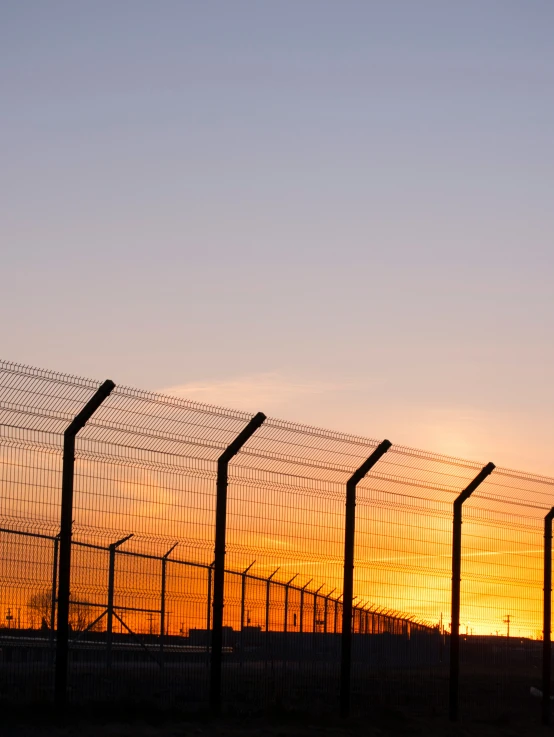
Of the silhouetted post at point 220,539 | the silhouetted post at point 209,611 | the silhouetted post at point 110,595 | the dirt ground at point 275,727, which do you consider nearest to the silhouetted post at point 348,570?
the dirt ground at point 275,727

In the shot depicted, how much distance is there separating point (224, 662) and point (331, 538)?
2.09 metres

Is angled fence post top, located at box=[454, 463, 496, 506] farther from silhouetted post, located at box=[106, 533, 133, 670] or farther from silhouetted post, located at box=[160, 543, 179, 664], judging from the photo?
silhouetted post, located at box=[106, 533, 133, 670]

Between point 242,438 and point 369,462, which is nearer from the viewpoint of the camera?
point 242,438

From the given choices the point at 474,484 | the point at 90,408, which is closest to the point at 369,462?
the point at 474,484

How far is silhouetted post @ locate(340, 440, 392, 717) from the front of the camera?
50.0 feet

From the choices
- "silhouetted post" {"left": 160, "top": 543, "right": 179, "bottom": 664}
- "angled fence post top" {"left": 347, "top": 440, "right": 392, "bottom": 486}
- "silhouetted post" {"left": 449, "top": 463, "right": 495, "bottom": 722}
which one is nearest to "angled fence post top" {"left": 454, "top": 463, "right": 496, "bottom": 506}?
"silhouetted post" {"left": 449, "top": 463, "right": 495, "bottom": 722}

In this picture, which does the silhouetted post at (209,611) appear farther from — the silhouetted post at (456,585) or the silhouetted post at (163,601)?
the silhouetted post at (456,585)

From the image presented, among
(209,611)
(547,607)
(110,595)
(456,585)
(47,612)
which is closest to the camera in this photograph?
(110,595)

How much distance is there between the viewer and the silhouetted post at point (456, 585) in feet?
55.3

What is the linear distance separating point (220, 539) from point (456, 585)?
4683 mm

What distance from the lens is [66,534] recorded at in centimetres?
1237

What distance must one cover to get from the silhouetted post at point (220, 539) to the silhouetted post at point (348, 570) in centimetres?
211

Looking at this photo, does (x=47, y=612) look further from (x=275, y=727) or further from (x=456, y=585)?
(x=456, y=585)

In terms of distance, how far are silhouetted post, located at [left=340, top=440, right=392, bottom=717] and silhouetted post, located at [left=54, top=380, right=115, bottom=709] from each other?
429cm
